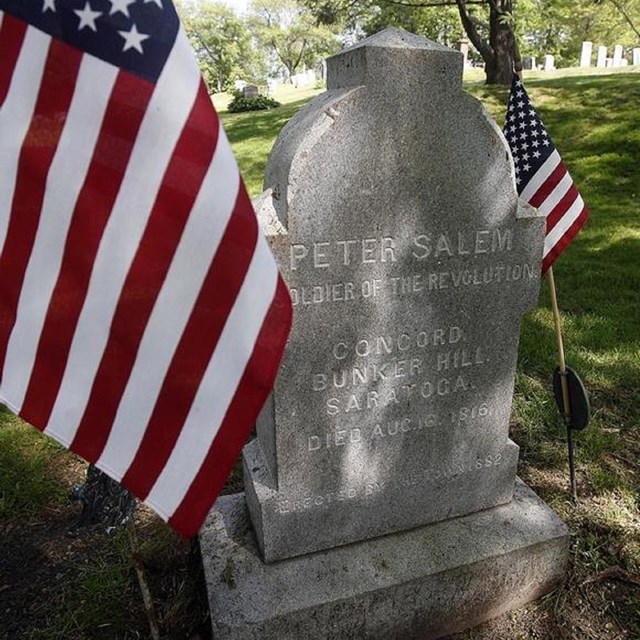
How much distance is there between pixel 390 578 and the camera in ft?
7.97

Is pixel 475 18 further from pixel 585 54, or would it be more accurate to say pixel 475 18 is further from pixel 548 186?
pixel 548 186

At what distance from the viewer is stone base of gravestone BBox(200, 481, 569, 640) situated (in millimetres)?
2318

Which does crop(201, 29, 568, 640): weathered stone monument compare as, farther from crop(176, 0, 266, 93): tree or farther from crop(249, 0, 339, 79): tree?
crop(249, 0, 339, 79): tree

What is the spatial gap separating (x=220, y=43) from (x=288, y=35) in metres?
7.21

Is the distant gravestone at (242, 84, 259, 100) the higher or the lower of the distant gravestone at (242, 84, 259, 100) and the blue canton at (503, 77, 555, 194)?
the lower

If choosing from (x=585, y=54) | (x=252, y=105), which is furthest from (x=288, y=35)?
(x=252, y=105)

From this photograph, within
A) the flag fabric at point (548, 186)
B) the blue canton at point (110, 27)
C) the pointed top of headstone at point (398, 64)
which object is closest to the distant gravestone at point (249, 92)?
the flag fabric at point (548, 186)

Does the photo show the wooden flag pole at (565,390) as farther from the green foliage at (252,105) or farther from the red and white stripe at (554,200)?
the green foliage at (252,105)

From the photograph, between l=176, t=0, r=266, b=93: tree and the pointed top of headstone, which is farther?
l=176, t=0, r=266, b=93: tree

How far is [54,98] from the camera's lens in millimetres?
1246

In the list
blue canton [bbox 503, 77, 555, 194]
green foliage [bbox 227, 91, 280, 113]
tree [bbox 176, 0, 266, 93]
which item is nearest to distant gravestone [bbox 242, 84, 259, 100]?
green foliage [bbox 227, 91, 280, 113]

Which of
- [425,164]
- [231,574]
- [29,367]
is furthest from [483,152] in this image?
[231,574]

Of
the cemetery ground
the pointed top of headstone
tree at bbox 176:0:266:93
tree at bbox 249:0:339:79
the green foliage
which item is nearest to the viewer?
the pointed top of headstone

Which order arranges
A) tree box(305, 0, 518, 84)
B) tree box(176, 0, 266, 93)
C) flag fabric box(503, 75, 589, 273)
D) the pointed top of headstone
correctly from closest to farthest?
1. the pointed top of headstone
2. flag fabric box(503, 75, 589, 273)
3. tree box(305, 0, 518, 84)
4. tree box(176, 0, 266, 93)
